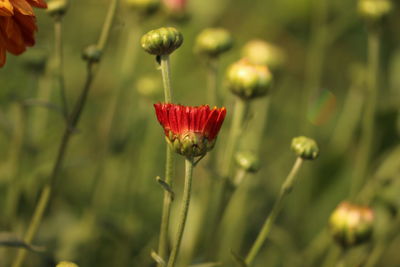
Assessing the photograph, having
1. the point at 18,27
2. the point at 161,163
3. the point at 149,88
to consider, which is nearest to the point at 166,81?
the point at 18,27

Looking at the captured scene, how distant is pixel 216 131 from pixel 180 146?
3cm

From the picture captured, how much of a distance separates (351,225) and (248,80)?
0.58 feet

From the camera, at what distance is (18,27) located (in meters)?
0.54

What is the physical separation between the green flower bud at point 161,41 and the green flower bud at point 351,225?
0.85ft

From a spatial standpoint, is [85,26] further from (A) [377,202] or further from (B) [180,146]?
(B) [180,146]

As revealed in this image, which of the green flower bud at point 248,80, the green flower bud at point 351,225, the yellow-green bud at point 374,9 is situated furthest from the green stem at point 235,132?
the yellow-green bud at point 374,9

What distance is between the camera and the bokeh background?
32.0 inches

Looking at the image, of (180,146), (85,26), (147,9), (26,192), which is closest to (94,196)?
(26,192)

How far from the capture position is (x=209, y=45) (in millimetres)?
737

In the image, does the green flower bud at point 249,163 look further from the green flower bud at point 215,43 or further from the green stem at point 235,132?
the green flower bud at point 215,43

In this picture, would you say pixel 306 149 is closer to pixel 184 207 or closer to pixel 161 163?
pixel 184 207

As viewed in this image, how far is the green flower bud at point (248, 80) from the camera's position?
2.19 feet

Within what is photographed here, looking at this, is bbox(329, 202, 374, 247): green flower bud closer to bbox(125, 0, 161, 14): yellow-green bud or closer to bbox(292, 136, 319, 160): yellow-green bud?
bbox(292, 136, 319, 160): yellow-green bud

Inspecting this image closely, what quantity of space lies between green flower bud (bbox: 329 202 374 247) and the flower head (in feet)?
0.76
